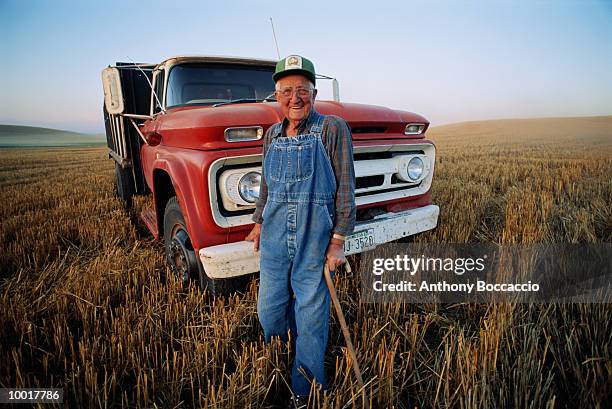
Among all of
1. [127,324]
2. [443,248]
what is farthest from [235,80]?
[443,248]

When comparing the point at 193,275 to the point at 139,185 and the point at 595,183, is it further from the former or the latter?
the point at 595,183

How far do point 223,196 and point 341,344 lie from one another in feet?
3.99

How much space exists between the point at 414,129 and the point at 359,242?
1.35 m

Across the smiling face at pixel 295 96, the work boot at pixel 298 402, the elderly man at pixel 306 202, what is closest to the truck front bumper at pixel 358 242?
the elderly man at pixel 306 202

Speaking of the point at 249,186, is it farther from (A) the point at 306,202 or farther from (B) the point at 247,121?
(A) the point at 306,202

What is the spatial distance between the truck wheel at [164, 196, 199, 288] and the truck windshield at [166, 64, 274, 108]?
45.3 inches

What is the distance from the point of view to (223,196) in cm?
212

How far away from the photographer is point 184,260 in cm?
258

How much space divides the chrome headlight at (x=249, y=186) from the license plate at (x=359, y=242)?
72 centimetres

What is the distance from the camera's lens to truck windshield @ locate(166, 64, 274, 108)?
3217 millimetres

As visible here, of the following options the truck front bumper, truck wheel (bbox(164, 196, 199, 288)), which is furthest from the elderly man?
truck wheel (bbox(164, 196, 199, 288))

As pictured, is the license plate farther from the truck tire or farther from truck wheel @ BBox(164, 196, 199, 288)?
truck wheel @ BBox(164, 196, 199, 288)

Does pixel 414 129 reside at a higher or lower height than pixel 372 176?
higher

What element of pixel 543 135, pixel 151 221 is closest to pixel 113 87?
pixel 151 221
